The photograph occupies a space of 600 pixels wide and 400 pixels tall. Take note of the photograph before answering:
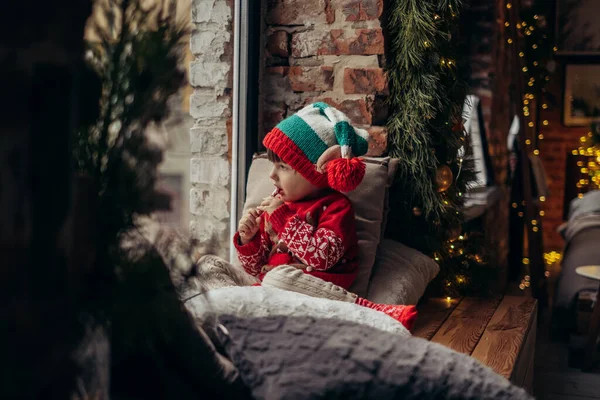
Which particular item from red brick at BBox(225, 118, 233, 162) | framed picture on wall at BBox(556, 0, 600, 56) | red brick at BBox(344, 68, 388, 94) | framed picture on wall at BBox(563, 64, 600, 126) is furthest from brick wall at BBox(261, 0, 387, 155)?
framed picture on wall at BBox(563, 64, 600, 126)

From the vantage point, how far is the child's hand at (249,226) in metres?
2.14

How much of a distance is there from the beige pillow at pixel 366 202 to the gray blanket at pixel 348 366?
1.28 metres

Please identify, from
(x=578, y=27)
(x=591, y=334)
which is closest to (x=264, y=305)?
(x=591, y=334)

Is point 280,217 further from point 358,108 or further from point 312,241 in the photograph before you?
point 358,108

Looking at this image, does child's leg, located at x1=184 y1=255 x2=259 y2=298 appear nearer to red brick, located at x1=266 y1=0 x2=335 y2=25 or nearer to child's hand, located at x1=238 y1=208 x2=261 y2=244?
child's hand, located at x1=238 y1=208 x2=261 y2=244

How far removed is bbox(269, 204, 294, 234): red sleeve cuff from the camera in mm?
2127

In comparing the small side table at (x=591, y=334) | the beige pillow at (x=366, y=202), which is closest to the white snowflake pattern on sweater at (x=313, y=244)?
the beige pillow at (x=366, y=202)

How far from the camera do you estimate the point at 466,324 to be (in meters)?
2.43

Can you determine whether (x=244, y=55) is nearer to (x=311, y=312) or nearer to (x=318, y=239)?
(x=318, y=239)

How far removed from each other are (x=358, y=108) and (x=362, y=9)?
0.38 m

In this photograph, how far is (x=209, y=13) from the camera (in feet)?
9.11

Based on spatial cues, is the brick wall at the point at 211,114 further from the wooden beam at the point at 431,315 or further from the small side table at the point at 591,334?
the small side table at the point at 591,334

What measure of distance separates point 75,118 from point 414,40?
218 cm

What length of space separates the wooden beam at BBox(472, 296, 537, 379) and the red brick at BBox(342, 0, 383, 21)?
1.25 m
